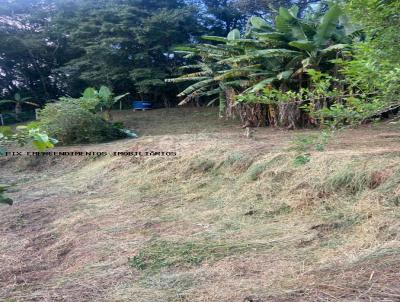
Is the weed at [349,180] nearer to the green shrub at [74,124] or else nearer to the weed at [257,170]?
the weed at [257,170]

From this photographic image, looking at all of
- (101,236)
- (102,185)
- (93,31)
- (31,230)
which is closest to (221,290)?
(101,236)

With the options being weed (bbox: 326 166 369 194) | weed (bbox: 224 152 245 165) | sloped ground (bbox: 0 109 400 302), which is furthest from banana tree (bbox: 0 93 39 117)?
weed (bbox: 326 166 369 194)

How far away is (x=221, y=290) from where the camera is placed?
237cm

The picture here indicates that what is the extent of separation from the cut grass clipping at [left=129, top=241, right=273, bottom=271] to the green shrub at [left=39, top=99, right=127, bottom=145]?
7345 mm

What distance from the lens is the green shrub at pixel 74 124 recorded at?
980 cm

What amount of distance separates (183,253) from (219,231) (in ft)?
1.94

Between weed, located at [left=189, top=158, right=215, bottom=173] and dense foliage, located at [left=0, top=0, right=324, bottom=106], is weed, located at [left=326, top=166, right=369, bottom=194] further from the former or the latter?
dense foliage, located at [left=0, top=0, right=324, bottom=106]

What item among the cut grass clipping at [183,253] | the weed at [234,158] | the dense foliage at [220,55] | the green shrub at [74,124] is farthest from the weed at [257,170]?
the green shrub at [74,124]

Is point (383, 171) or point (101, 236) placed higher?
point (383, 171)

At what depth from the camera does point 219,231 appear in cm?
361

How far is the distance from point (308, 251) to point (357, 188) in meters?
1.27

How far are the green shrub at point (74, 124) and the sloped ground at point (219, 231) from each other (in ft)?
12.0

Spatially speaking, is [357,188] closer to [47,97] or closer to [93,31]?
[93,31]

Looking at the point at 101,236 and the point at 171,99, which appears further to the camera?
the point at 171,99
